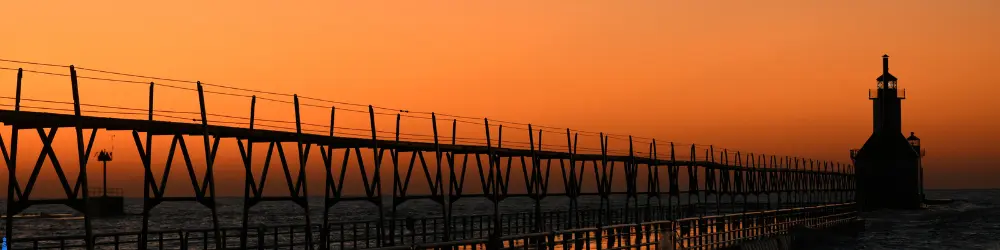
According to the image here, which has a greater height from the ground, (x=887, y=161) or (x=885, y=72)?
(x=885, y=72)

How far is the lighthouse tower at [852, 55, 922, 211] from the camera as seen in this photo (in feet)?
403

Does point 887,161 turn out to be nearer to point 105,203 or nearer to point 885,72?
point 885,72

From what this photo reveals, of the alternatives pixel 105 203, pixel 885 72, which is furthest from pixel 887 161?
pixel 105 203

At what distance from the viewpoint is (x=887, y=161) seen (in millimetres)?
123312

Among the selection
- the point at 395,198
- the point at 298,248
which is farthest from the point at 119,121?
the point at 298,248

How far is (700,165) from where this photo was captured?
89938 mm

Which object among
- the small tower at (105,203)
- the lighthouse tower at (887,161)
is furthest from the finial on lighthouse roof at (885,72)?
the small tower at (105,203)

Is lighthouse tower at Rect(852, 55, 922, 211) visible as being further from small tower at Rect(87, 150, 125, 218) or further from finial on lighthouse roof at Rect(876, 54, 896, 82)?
small tower at Rect(87, 150, 125, 218)

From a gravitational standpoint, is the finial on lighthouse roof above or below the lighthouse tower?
above

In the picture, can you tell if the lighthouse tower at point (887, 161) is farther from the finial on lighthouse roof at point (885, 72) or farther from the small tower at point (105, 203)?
the small tower at point (105, 203)

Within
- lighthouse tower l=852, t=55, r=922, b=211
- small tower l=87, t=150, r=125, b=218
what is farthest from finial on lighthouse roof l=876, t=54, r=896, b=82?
small tower l=87, t=150, r=125, b=218

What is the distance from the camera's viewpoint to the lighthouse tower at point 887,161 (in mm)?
122750

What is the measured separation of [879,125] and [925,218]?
34.8 feet

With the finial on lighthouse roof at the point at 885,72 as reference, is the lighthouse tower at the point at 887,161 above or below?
below
